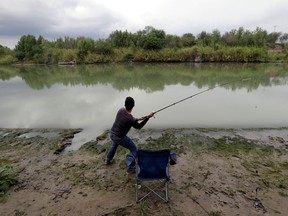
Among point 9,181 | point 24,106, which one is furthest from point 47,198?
point 24,106

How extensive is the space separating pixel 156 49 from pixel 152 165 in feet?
122

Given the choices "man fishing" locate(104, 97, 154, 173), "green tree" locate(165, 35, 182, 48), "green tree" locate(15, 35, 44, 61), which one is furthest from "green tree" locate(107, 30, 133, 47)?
"man fishing" locate(104, 97, 154, 173)

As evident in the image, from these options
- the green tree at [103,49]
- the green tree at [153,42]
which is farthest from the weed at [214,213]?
the green tree at [103,49]

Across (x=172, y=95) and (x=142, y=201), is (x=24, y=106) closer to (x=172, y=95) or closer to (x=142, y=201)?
(x=172, y=95)

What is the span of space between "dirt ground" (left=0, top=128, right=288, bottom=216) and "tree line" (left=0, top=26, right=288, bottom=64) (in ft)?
99.8

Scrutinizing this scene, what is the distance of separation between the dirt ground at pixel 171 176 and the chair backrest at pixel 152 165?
1.36ft

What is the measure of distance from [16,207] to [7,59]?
1914 inches

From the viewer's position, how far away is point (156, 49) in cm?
3888

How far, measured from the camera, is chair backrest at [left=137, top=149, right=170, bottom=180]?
3232 millimetres

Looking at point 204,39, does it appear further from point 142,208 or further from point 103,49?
point 142,208

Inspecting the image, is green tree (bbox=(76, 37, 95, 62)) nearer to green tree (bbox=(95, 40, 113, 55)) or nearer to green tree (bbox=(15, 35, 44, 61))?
green tree (bbox=(95, 40, 113, 55))

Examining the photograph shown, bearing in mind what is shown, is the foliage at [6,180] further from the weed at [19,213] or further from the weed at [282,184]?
the weed at [282,184]

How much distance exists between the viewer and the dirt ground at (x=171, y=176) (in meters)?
3.30

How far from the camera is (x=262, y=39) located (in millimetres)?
39969
